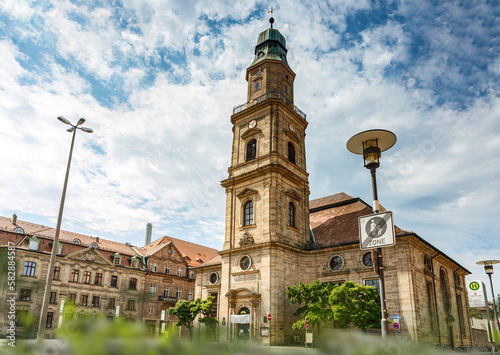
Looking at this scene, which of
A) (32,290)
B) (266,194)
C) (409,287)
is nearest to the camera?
(32,290)

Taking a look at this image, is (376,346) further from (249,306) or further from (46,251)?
(46,251)

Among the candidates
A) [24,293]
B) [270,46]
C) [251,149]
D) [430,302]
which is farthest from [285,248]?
[24,293]

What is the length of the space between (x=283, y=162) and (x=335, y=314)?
49.2 ft

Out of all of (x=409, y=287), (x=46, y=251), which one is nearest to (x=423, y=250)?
(x=409, y=287)

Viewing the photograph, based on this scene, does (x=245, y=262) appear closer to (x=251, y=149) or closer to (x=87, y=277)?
(x=251, y=149)

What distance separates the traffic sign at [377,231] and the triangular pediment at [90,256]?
143 feet

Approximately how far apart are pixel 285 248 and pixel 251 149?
10679 millimetres

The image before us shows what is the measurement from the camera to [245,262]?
3219cm

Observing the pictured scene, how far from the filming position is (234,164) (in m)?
37.0

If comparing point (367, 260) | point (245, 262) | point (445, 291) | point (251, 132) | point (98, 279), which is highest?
point (251, 132)

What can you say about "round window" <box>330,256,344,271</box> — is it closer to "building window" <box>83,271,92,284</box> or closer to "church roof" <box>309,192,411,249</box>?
"church roof" <box>309,192,411,249</box>

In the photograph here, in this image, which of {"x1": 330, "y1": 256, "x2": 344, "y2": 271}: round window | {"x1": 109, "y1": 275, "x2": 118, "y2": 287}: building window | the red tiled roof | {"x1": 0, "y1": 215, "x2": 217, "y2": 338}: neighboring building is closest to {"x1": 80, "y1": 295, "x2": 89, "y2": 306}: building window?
{"x1": 0, "y1": 215, "x2": 217, "y2": 338}: neighboring building

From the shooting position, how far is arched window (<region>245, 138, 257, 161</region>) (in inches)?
1425

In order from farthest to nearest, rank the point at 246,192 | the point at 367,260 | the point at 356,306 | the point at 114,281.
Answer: the point at 114,281
the point at 246,192
the point at 367,260
the point at 356,306
